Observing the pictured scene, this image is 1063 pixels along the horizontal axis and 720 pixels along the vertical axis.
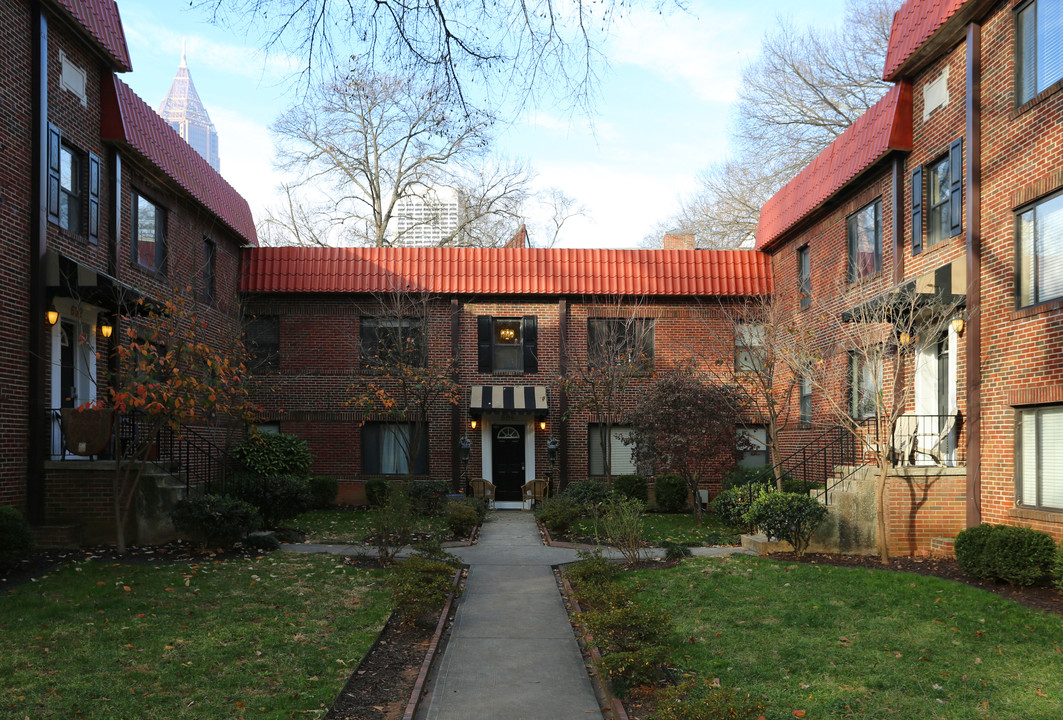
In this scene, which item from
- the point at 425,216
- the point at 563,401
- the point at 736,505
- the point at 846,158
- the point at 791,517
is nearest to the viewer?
the point at 791,517

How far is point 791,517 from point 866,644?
16.1ft

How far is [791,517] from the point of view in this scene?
12406 mm

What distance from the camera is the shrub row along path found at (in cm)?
623

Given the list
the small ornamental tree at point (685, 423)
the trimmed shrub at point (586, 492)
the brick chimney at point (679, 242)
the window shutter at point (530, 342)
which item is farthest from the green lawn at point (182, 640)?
the brick chimney at point (679, 242)

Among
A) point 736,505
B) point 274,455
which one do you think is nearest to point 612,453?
point 736,505

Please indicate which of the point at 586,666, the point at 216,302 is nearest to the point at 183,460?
the point at 216,302

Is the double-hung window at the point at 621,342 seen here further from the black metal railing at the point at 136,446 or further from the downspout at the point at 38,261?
the downspout at the point at 38,261

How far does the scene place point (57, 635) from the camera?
7.21m

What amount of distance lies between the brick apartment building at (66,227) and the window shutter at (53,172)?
2cm

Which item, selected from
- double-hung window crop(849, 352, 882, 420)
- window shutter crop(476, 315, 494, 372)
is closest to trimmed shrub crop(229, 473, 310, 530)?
window shutter crop(476, 315, 494, 372)

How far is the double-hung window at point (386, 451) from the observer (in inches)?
873

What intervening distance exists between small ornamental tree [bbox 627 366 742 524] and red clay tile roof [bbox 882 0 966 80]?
7.13 metres

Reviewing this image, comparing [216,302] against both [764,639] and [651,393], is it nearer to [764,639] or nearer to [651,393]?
[651,393]

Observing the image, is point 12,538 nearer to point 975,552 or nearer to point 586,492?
point 975,552
